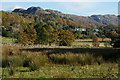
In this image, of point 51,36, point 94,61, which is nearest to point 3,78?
point 94,61

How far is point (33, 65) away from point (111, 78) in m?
2.50

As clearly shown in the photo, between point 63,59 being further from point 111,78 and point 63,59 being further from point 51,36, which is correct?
point 51,36

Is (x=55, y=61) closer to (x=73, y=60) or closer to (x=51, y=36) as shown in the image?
(x=73, y=60)

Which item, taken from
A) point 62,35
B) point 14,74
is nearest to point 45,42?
point 62,35

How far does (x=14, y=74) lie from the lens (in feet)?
16.4

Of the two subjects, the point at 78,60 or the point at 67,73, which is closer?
the point at 67,73

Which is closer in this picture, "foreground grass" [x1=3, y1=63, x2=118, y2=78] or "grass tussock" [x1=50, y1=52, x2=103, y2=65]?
"foreground grass" [x1=3, y1=63, x2=118, y2=78]

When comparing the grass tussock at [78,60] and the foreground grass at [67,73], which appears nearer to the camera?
the foreground grass at [67,73]

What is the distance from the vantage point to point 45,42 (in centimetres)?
3872

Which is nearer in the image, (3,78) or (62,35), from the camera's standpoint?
(3,78)

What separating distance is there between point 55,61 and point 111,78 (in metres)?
3.39

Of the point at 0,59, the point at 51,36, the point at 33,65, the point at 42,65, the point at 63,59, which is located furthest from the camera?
the point at 51,36

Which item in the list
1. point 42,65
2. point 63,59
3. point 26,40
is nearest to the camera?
point 42,65

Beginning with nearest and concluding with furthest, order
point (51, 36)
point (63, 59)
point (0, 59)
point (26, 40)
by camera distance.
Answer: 1. point (0, 59)
2. point (63, 59)
3. point (26, 40)
4. point (51, 36)
